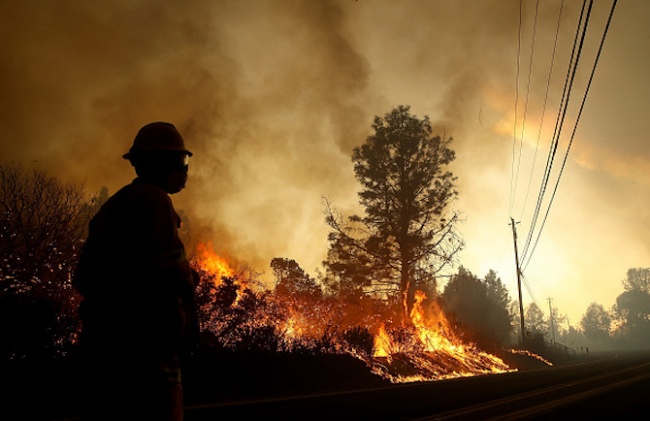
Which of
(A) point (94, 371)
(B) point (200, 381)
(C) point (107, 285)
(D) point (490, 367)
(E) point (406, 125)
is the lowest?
(D) point (490, 367)

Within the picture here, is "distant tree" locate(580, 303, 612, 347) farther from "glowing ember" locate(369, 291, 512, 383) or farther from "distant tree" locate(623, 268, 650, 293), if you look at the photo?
"glowing ember" locate(369, 291, 512, 383)

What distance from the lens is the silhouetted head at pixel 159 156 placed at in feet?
6.77

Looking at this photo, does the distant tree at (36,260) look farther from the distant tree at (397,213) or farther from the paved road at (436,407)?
the distant tree at (397,213)

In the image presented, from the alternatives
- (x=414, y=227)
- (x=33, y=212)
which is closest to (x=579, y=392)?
(x=414, y=227)

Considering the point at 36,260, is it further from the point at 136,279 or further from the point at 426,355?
the point at 426,355

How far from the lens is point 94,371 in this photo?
1592 mm

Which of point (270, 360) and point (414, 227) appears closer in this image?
point (270, 360)

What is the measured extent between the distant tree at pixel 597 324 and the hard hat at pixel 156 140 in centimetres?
17593

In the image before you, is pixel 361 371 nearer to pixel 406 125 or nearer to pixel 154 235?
pixel 154 235

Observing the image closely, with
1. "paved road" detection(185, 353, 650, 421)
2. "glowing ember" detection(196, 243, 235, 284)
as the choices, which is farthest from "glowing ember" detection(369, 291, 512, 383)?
"glowing ember" detection(196, 243, 235, 284)

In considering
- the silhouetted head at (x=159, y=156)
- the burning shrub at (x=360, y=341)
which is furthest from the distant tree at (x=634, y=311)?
the silhouetted head at (x=159, y=156)

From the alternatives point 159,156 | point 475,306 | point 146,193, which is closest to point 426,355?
point 159,156

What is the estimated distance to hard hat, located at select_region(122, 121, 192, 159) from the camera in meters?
2.06

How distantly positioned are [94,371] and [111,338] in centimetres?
14
